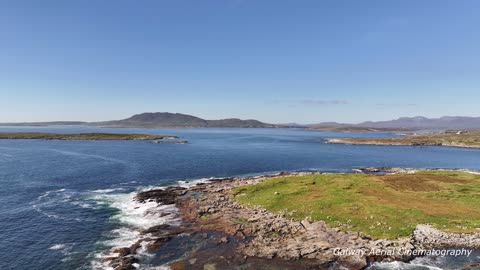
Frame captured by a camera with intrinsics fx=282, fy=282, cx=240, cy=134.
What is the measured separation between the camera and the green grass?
129 ft

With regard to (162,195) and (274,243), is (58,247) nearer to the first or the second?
(162,195)

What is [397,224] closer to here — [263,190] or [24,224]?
[263,190]

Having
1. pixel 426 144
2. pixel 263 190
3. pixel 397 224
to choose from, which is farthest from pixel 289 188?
pixel 426 144

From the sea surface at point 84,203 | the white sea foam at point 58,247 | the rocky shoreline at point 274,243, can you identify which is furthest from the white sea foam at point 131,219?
the white sea foam at point 58,247

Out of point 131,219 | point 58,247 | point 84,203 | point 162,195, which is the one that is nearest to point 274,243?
point 131,219

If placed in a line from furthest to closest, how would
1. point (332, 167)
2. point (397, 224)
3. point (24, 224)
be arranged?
point (332, 167), point (24, 224), point (397, 224)

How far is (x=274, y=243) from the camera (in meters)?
35.7

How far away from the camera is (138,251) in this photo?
3512 cm

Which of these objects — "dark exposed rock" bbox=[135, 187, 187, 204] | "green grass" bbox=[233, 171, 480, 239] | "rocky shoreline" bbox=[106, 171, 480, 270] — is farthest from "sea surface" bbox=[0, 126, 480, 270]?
"green grass" bbox=[233, 171, 480, 239]

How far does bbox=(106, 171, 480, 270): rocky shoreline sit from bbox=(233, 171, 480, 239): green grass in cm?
205

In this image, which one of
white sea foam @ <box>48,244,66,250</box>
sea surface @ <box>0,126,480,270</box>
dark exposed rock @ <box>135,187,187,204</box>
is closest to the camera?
sea surface @ <box>0,126,480,270</box>

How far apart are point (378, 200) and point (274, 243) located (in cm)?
2387

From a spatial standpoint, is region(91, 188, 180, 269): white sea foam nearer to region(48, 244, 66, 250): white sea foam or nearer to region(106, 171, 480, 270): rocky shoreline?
region(106, 171, 480, 270): rocky shoreline

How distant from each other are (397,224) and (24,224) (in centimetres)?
5537
